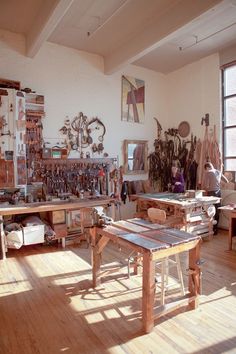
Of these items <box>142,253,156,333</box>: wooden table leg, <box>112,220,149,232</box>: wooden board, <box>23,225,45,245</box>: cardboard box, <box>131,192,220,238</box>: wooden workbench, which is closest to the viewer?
<box>142,253,156,333</box>: wooden table leg

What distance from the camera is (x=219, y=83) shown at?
580cm

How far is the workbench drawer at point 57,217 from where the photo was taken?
4.72m

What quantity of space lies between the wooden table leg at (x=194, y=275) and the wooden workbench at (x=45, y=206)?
97.8 inches

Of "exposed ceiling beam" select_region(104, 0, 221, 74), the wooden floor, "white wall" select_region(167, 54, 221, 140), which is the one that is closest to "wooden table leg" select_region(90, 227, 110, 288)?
the wooden floor

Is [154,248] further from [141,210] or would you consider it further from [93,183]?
[93,183]

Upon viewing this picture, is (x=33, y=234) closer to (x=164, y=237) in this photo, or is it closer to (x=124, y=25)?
(x=164, y=237)

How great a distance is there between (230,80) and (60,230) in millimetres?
4521

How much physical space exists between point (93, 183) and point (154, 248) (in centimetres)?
340

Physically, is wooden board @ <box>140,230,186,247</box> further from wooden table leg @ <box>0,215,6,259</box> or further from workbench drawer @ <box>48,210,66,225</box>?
wooden table leg @ <box>0,215,6,259</box>

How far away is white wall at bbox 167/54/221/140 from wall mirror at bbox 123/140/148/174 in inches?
41.6

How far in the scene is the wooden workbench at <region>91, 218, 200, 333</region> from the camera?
2.40 metres

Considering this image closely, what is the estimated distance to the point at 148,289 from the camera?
2.39m

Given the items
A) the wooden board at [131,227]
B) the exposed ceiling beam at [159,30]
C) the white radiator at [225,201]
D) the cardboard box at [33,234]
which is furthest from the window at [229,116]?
the cardboard box at [33,234]

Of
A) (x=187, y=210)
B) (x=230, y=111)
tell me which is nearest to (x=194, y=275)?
(x=187, y=210)
